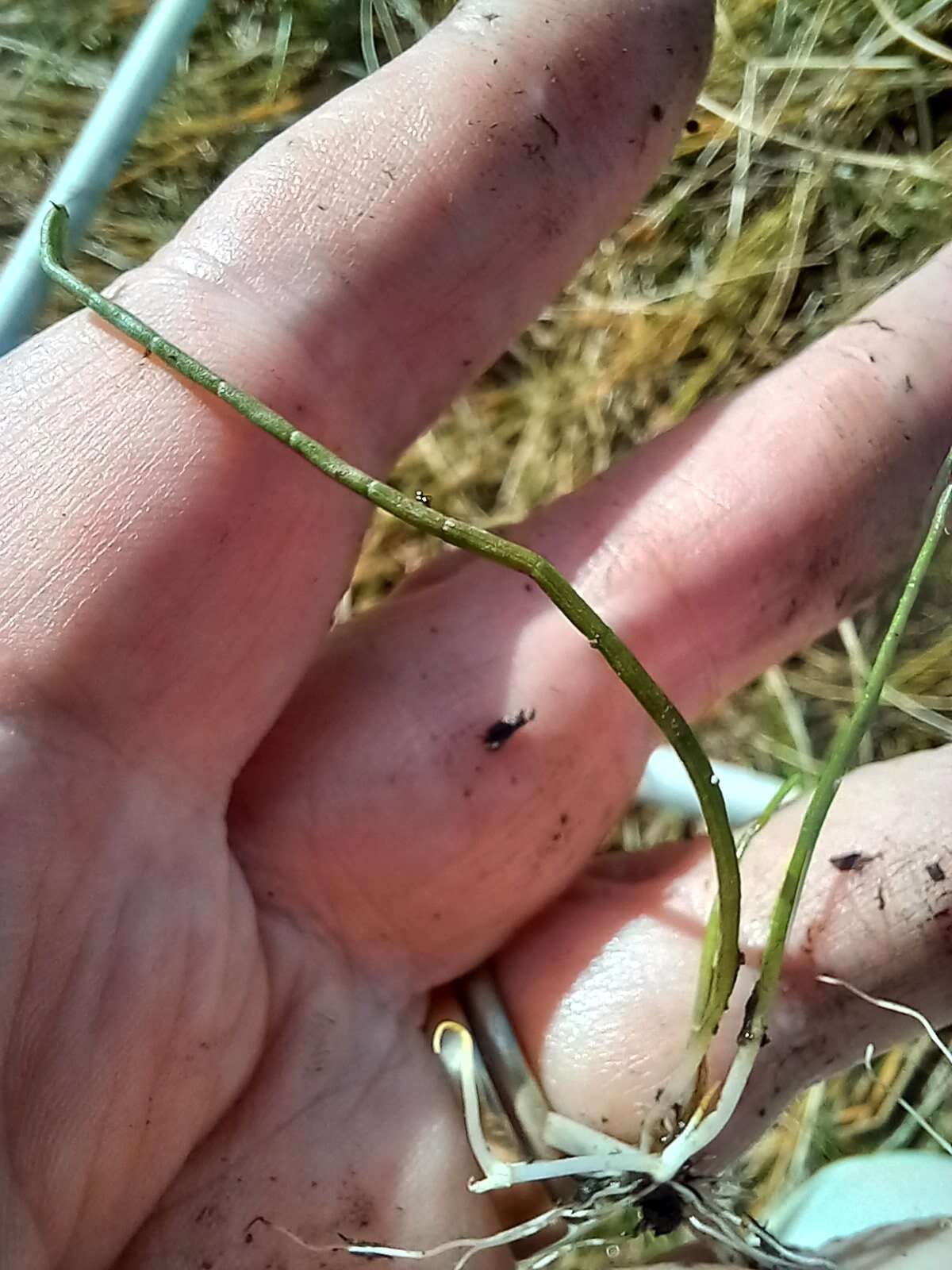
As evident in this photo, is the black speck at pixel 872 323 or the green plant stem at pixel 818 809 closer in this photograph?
the green plant stem at pixel 818 809

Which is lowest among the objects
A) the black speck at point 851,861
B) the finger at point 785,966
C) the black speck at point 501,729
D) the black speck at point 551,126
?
the finger at point 785,966

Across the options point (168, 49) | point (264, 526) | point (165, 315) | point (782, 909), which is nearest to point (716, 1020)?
point (782, 909)

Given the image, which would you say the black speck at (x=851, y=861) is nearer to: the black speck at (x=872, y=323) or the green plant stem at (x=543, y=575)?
the green plant stem at (x=543, y=575)

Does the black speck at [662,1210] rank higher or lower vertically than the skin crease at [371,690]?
lower

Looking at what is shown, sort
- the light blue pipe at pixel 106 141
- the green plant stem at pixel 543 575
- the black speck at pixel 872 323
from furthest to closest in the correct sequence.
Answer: the light blue pipe at pixel 106 141 < the black speck at pixel 872 323 < the green plant stem at pixel 543 575

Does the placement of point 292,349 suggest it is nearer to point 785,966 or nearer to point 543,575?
point 543,575

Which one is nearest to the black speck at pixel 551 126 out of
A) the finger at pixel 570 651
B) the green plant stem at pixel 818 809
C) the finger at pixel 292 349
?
the finger at pixel 292 349

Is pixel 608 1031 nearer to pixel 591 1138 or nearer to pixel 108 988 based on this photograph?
pixel 591 1138
